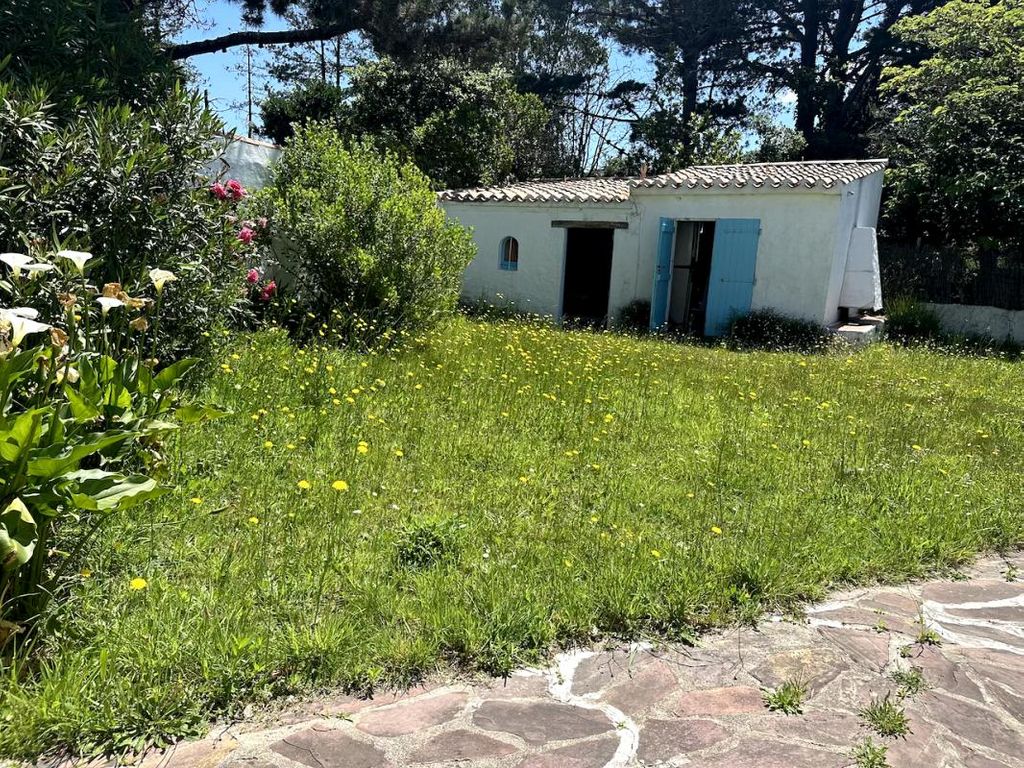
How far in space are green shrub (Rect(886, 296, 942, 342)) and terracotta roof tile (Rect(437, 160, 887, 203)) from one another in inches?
104

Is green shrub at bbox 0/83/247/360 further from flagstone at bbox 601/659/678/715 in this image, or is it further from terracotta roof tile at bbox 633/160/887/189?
terracotta roof tile at bbox 633/160/887/189

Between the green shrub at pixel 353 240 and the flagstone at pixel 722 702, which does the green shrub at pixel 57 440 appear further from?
the green shrub at pixel 353 240

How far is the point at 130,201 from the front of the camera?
416 centimetres

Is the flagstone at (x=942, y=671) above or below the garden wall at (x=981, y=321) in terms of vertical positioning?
below

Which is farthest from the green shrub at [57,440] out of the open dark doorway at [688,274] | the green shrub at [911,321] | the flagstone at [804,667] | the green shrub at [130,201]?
the green shrub at [911,321]

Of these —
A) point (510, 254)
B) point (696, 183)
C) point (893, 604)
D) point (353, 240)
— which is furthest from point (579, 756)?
point (510, 254)

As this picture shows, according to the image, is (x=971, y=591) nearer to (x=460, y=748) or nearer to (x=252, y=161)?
(x=460, y=748)

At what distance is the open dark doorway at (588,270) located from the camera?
16.2m

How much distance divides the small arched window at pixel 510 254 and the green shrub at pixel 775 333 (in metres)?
4.77

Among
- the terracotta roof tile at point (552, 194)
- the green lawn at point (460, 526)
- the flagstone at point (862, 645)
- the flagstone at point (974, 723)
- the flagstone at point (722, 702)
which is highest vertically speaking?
the terracotta roof tile at point (552, 194)

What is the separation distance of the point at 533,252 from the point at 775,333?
16.7ft

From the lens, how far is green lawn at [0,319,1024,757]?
7.49ft

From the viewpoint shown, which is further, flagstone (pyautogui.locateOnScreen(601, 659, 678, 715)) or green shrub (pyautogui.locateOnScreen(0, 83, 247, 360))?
green shrub (pyautogui.locateOnScreen(0, 83, 247, 360))

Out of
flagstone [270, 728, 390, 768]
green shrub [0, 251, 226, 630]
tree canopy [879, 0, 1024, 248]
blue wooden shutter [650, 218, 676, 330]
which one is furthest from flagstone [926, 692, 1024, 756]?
tree canopy [879, 0, 1024, 248]
